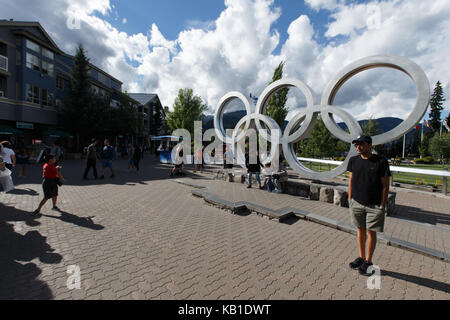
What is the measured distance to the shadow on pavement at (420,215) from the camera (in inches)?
234

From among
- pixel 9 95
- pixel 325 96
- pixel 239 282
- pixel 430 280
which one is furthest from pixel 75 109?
pixel 430 280

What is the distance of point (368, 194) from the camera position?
3.07m

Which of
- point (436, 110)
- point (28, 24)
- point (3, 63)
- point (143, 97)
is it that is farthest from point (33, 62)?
point (436, 110)

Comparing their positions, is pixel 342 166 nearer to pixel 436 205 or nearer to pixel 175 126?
pixel 436 205

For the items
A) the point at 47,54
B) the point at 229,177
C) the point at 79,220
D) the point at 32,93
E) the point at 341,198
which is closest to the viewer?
the point at 79,220

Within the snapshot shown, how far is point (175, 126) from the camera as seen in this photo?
82.9 feet

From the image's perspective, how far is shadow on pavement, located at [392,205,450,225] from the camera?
5.95m

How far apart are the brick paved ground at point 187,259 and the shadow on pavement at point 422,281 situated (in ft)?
0.05

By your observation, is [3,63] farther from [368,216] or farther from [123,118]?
[368,216]

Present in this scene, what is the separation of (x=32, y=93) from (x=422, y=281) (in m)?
28.4

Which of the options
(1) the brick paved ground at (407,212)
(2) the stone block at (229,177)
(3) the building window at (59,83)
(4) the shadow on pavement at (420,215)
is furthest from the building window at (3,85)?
(4) the shadow on pavement at (420,215)

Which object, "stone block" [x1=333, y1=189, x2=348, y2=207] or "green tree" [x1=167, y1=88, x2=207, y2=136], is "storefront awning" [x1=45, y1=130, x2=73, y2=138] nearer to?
"green tree" [x1=167, y1=88, x2=207, y2=136]

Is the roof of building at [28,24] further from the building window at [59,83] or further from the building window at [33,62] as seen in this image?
the building window at [59,83]

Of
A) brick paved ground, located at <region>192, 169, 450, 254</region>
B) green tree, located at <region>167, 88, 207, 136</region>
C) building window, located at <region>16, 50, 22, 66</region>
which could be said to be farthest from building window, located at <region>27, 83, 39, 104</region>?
brick paved ground, located at <region>192, 169, 450, 254</region>
